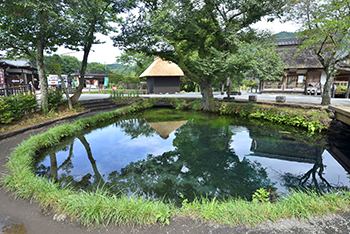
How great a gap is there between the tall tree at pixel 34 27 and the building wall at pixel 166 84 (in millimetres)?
13520

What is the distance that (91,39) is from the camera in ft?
33.2

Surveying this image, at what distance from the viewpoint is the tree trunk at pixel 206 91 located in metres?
13.6

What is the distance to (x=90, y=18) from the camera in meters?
8.34

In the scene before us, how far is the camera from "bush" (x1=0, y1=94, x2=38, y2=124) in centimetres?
671

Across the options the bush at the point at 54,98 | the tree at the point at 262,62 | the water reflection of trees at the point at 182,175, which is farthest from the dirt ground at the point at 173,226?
the bush at the point at 54,98

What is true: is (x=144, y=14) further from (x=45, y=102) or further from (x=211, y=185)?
(x=211, y=185)

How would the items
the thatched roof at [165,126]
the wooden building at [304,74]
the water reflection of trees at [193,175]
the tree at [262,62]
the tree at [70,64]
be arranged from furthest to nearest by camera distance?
the tree at [70,64], the wooden building at [304,74], the thatched roof at [165,126], the tree at [262,62], the water reflection of trees at [193,175]

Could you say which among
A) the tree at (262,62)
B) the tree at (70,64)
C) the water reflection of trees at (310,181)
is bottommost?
the water reflection of trees at (310,181)

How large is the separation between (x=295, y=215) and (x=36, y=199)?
165 inches

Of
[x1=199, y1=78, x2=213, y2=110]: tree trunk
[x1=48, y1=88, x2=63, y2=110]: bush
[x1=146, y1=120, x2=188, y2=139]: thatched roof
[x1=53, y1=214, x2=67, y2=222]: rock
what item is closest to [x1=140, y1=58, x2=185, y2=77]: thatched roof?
[x1=199, y1=78, x2=213, y2=110]: tree trunk

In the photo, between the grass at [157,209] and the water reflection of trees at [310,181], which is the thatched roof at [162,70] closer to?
the water reflection of trees at [310,181]

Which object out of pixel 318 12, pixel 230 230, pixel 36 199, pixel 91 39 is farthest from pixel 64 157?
pixel 318 12

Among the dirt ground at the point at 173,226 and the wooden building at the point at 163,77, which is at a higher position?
the wooden building at the point at 163,77

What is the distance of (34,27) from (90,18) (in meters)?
2.84
